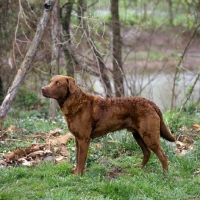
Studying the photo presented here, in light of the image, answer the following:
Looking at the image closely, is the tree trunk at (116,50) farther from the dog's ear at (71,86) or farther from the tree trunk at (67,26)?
the dog's ear at (71,86)

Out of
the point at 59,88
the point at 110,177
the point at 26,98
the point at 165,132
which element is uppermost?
the point at 59,88

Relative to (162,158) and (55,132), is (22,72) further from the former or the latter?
(162,158)

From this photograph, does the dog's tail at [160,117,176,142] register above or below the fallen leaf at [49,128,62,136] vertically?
above

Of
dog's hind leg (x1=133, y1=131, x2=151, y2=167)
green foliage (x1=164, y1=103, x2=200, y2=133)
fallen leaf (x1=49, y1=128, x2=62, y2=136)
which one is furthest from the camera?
green foliage (x1=164, y1=103, x2=200, y2=133)

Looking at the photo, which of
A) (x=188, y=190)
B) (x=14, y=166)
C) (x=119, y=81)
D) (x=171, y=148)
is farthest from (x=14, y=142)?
(x=119, y=81)

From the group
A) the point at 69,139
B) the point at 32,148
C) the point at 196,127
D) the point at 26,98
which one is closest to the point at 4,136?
the point at 32,148

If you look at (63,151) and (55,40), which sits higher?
(55,40)

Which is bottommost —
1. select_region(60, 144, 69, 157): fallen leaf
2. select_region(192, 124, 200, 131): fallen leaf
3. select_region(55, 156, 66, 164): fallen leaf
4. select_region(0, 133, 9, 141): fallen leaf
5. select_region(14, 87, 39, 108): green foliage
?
select_region(14, 87, 39, 108): green foliage

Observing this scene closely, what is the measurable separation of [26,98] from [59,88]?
28.1ft

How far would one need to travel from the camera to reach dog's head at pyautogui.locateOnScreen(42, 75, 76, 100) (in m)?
6.29

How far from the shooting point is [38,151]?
7.42m

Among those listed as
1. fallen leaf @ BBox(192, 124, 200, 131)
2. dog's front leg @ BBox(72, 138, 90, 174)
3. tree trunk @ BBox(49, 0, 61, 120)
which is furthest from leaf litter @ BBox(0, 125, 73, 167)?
tree trunk @ BBox(49, 0, 61, 120)

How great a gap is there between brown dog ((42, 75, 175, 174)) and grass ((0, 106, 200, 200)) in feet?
1.03

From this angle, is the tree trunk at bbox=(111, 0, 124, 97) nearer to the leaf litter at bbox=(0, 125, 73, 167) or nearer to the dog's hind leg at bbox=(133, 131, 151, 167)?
the leaf litter at bbox=(0, 125, 73, 167)
